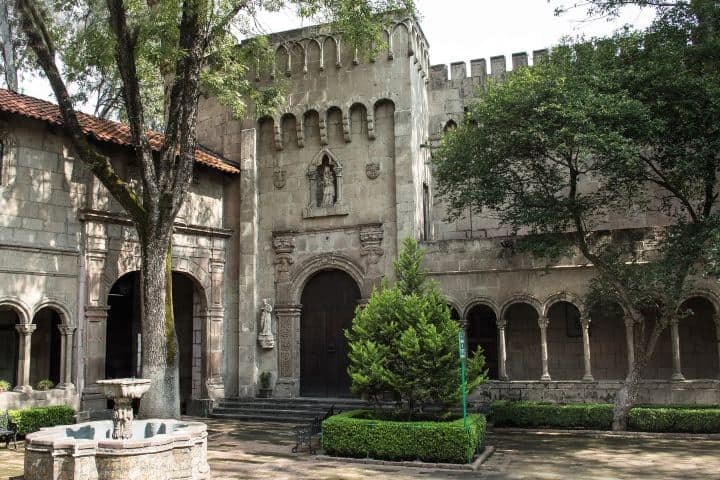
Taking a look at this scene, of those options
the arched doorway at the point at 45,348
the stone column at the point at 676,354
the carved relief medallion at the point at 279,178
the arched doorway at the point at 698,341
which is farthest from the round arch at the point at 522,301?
the arched doorway at the point at 45,348

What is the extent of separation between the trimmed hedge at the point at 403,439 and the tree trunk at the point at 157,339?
4.23m

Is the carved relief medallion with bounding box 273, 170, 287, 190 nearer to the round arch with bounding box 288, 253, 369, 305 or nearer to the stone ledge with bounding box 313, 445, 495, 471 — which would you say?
the round arch with bounding box 288, 253, 369, 305

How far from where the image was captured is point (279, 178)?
23703 millimetres

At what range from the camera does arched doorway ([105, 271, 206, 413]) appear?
2498 cm

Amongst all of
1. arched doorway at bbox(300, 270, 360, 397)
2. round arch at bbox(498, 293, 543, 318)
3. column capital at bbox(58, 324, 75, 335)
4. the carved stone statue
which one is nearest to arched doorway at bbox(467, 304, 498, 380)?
round arch at bbox(498, 293, 543, 318)

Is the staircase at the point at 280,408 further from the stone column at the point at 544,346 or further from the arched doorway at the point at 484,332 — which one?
the stone column at the point at 544,346

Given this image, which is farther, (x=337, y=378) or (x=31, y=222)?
(x=337, y=378)

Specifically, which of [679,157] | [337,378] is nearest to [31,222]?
[337,378]

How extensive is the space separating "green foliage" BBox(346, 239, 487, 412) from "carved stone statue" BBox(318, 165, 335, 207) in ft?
26.2

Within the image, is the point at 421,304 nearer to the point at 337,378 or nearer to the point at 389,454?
the point at 389,454

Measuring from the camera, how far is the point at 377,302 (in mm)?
15523

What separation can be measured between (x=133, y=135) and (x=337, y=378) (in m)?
10.1

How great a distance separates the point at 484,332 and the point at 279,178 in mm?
8606

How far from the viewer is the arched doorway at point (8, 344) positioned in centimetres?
2097
